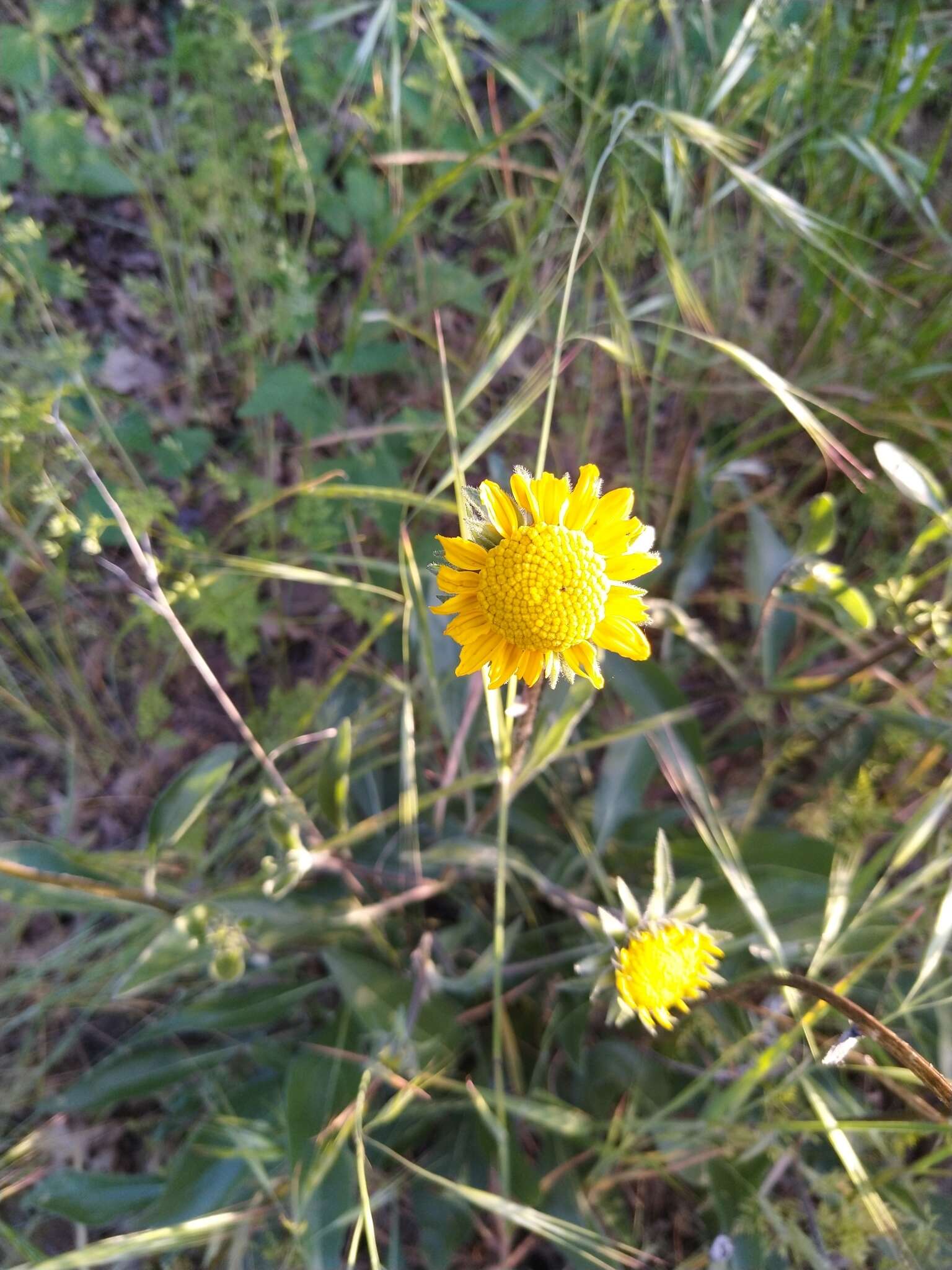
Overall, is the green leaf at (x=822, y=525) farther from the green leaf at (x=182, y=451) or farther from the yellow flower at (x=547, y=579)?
the green leaf at (x=182, y=451)

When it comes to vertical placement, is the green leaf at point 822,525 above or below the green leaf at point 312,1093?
above

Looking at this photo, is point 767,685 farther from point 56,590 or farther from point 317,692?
point 56,590

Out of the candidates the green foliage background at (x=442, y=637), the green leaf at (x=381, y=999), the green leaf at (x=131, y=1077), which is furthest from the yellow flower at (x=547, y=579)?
the green leaf at (x=131, y=1077)

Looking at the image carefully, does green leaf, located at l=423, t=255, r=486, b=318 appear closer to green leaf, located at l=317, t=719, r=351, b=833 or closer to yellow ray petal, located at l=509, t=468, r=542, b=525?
green leaf, located at l=317, t=719, r=351, b=833

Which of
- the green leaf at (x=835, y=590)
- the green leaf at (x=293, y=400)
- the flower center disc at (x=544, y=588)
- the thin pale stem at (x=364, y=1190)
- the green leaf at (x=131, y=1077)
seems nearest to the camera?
the flower center disc at (x=544, y=588)

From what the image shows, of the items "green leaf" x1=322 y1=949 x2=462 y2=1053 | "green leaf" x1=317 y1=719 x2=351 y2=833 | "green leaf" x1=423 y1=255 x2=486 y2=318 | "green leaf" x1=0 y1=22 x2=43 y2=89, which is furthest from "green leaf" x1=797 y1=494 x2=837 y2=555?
"green leaf" x1=0 y1=22 x2=43 y2=89

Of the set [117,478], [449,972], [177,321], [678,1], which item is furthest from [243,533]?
[678,1]

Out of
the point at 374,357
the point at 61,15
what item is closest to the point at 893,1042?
the point at 374,357

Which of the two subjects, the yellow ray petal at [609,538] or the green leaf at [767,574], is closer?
the yellow ray petal at [609,538]
